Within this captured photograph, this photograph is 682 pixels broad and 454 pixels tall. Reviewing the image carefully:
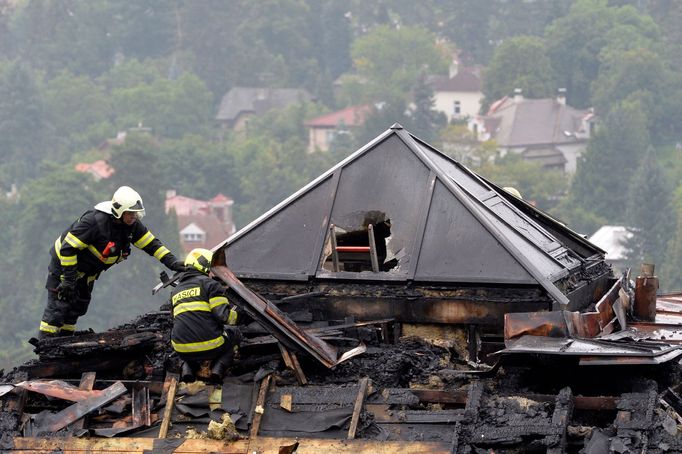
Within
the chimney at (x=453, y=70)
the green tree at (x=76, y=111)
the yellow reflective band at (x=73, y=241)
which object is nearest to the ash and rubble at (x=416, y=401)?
the yellow reflective band at (x=73, y=241)

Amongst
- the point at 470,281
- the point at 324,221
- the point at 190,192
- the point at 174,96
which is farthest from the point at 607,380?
the point at 174,96

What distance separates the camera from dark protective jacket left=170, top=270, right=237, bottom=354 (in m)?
12.2

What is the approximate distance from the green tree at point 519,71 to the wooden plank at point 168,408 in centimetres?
13865

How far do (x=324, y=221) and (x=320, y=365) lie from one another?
253 centimetres

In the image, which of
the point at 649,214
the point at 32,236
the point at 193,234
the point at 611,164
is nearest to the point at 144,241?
the point at 32,236

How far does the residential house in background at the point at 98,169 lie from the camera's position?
11575 cm

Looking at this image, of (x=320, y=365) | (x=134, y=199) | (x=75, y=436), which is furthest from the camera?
(x=134, y=199)

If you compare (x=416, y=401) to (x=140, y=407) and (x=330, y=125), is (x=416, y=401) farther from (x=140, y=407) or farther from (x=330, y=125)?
(x=330, y=125)

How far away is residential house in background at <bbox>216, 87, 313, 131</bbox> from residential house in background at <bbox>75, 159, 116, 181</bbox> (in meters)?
35.1

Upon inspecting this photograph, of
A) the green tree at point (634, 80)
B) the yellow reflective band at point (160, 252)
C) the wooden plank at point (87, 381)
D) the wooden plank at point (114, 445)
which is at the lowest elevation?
the wooden plank at point (114, 445)

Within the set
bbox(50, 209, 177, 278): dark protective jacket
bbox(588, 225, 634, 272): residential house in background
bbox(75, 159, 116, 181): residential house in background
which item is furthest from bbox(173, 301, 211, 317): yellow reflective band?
bbox(75, 159, 116, 181): residential house in background

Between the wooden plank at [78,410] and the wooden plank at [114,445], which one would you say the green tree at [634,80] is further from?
the wooden plank at [114,445]

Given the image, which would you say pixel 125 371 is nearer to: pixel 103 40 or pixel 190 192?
pixel 190 192

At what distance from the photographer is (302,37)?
172 meters
